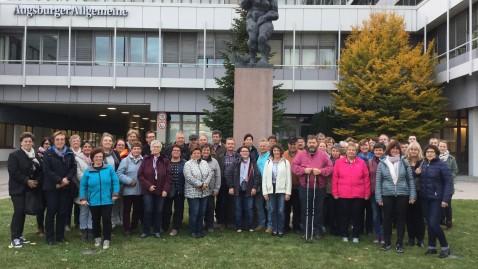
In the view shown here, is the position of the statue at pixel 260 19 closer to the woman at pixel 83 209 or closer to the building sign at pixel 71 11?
the woman at pixel 83 209

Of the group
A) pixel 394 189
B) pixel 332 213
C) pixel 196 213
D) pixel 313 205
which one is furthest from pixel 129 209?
pixel 394 189

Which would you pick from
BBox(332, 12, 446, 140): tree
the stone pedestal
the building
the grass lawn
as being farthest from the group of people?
the building

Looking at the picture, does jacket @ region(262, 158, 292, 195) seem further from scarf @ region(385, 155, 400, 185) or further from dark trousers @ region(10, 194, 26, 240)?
dark trousers @ region(10, 194, 26, 240)

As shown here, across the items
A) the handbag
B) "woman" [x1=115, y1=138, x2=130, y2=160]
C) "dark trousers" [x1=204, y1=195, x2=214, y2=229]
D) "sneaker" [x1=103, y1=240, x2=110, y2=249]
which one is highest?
"woman" [x1=115, y1=138, x2=130, y2=160]

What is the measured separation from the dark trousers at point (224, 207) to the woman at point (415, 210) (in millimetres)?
3409

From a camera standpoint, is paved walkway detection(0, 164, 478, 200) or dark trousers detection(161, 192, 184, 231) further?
paved walkway detection(0, 164, 478, 200)

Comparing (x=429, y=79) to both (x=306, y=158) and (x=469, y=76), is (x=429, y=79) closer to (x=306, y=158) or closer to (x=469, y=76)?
(x=469, y=76)

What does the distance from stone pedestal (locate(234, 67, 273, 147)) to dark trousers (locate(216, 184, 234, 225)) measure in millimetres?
1442

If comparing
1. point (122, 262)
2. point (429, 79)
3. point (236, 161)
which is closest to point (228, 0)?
point (429, 79)

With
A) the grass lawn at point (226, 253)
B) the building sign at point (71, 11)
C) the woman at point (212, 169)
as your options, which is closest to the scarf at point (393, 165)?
the grass lawn at point (226, 253)

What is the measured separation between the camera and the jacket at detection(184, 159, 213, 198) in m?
7.88

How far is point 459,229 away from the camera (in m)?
9.12

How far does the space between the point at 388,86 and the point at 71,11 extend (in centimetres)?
1893

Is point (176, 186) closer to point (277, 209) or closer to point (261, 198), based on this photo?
point (261, 198)
